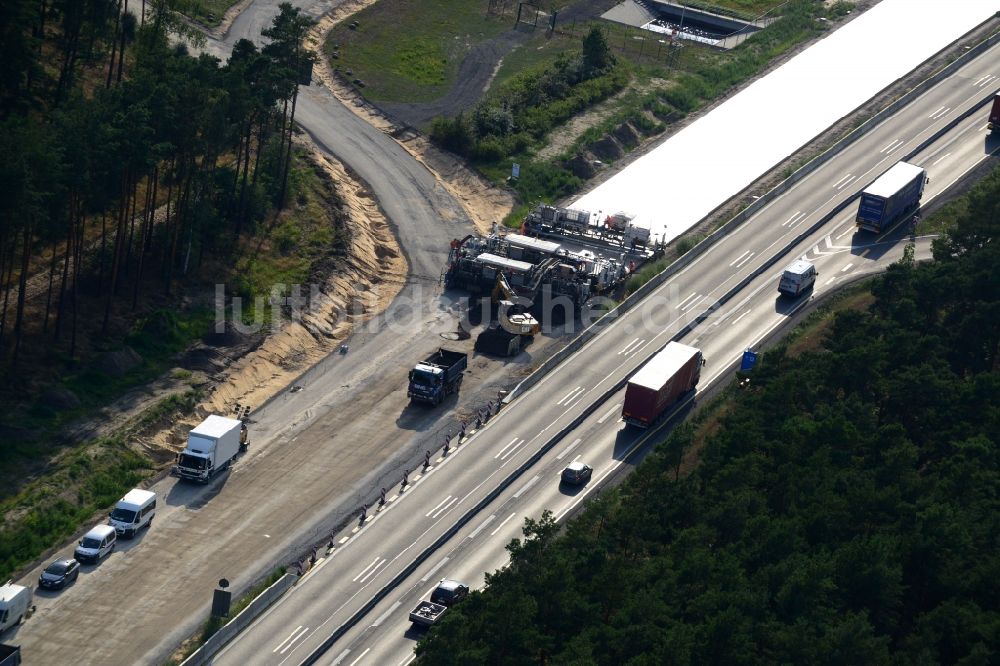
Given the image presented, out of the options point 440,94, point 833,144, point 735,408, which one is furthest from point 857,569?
point 440,94

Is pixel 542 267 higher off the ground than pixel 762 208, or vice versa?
pixel 762 208

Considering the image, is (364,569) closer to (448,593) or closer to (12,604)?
(448,593)

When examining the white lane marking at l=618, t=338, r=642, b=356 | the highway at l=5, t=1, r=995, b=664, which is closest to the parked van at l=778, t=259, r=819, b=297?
the highway at l=5, t=1, r=995, b=664

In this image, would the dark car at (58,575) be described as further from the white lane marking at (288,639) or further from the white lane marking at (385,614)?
the white lane marking at (385,614)

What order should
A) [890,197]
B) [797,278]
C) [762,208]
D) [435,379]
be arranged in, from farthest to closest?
[762,208], [890,197], [797,278], [435,379]

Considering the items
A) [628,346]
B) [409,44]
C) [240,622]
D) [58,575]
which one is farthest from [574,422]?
[409,44]

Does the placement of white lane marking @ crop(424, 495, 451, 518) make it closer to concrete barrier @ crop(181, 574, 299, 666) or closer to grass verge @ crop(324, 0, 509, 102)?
concrete barrier @ crop(181, 574, 299, 666)

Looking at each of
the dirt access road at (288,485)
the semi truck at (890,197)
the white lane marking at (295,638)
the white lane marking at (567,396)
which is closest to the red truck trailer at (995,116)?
the semi truck at (890,197)
